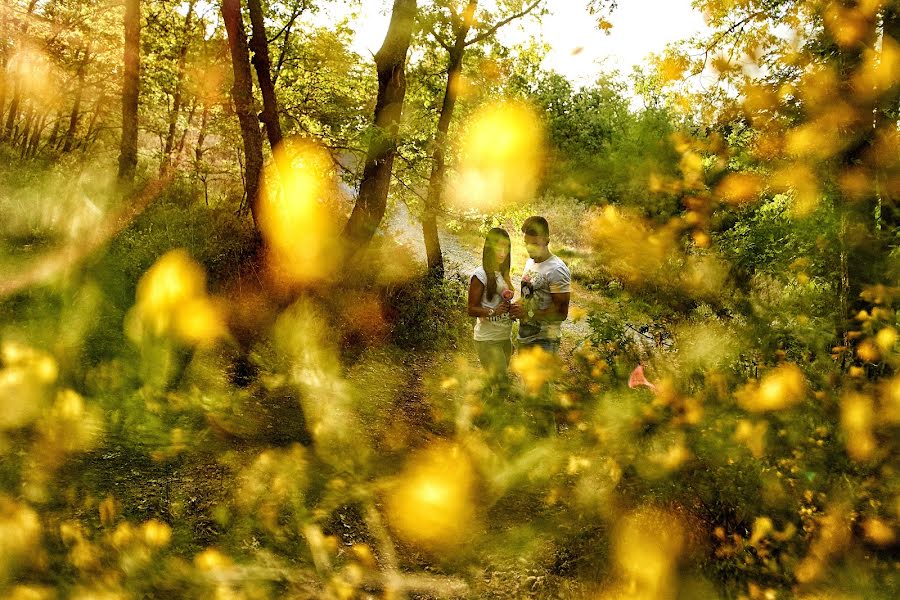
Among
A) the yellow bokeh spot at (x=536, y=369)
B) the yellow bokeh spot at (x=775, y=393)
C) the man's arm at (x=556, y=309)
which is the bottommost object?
the yellow bokeh spot at (x=536, y=369)

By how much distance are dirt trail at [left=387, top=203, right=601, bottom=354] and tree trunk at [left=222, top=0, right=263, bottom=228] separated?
4692 mm

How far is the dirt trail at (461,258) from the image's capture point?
1137 cm

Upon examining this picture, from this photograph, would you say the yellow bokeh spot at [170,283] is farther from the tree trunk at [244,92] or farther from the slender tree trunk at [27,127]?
the slender tree trunk at [27,127]

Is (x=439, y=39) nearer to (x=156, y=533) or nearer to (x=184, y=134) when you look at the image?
(x=184, y=134)

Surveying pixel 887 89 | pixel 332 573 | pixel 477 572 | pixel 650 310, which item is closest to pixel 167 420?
pixel 332 573

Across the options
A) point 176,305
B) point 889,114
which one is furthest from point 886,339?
point 176,305

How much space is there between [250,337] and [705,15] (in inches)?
276

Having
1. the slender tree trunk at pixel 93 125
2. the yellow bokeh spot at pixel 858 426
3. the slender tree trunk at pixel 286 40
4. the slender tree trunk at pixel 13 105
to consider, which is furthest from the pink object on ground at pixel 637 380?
the slender tree trunk at pixel 93 125

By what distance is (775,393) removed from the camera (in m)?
3.14

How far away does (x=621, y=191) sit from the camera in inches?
1046

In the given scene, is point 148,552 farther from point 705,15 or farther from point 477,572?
point 705,15

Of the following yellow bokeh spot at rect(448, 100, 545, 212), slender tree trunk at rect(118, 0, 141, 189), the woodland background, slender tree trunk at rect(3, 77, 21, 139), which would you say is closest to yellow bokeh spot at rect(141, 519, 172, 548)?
the woodland background

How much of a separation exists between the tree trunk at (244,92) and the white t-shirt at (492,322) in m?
3.66

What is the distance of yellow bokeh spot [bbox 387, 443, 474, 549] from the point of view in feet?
12.6
